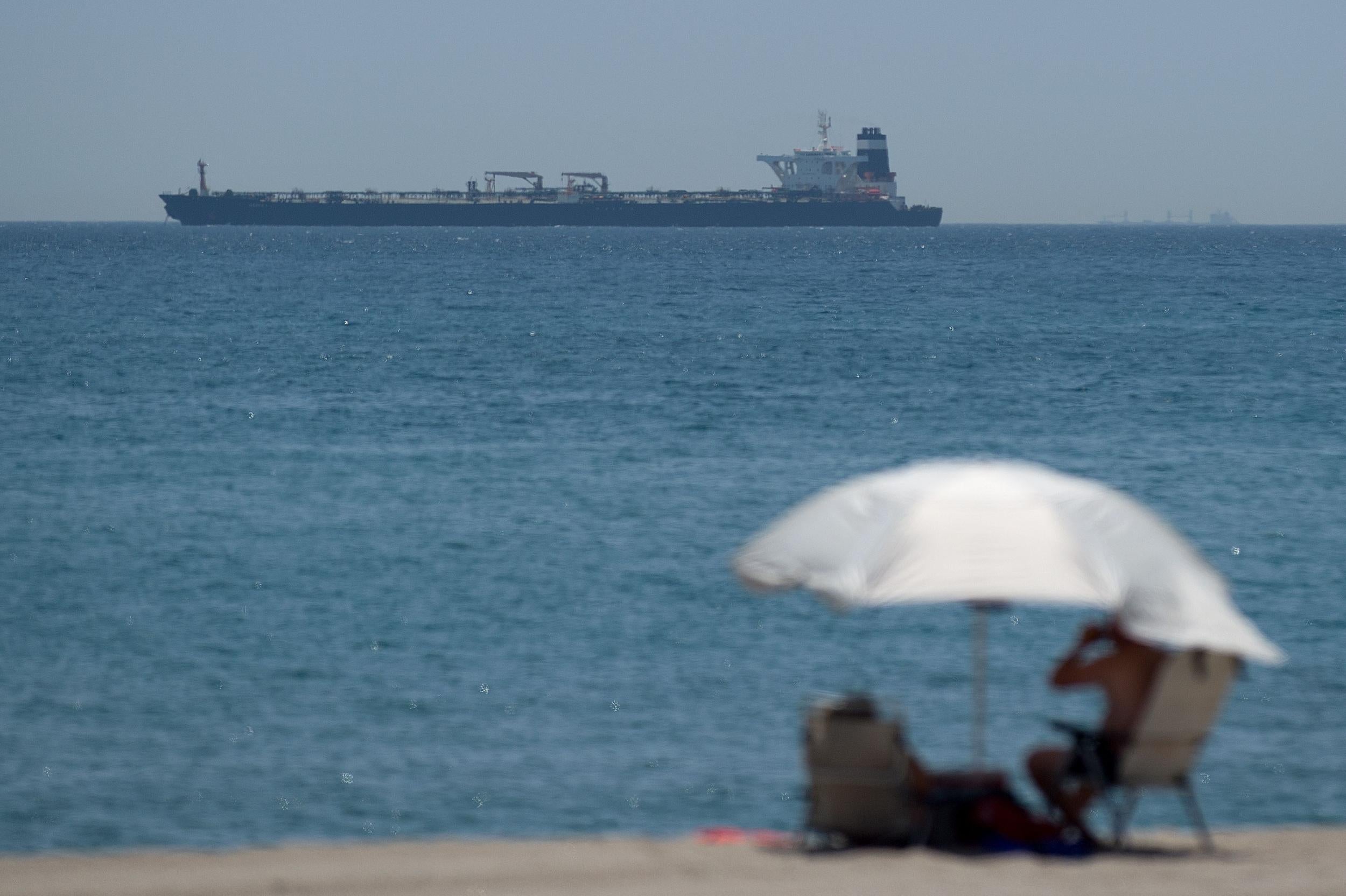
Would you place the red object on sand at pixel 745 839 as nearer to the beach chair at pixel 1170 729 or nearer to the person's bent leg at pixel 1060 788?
the person's bent leg at pixel 1060 788

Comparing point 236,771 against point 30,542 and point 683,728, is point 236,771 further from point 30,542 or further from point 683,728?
point 30,542

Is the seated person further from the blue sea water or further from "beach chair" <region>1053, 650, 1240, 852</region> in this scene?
the blue sea water

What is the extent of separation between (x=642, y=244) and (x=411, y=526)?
372ft

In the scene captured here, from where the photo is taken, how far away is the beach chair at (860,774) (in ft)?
21.1

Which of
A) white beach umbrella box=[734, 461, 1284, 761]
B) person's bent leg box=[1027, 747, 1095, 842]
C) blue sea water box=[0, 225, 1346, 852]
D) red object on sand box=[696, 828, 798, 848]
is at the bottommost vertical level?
blue sea water box=[0, 225, 1346, 852]

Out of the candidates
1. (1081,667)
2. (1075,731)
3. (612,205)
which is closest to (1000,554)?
(1081,667)

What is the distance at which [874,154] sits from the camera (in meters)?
169

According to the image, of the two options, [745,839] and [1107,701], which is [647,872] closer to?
[745,839]

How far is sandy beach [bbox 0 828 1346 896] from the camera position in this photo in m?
5.89

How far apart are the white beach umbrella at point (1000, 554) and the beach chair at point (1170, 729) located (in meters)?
0.22

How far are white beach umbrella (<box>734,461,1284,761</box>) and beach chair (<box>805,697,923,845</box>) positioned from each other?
0.60 m

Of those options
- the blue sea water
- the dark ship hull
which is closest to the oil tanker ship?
the dark ship hull

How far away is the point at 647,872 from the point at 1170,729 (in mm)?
1985

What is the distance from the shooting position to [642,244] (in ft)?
428
